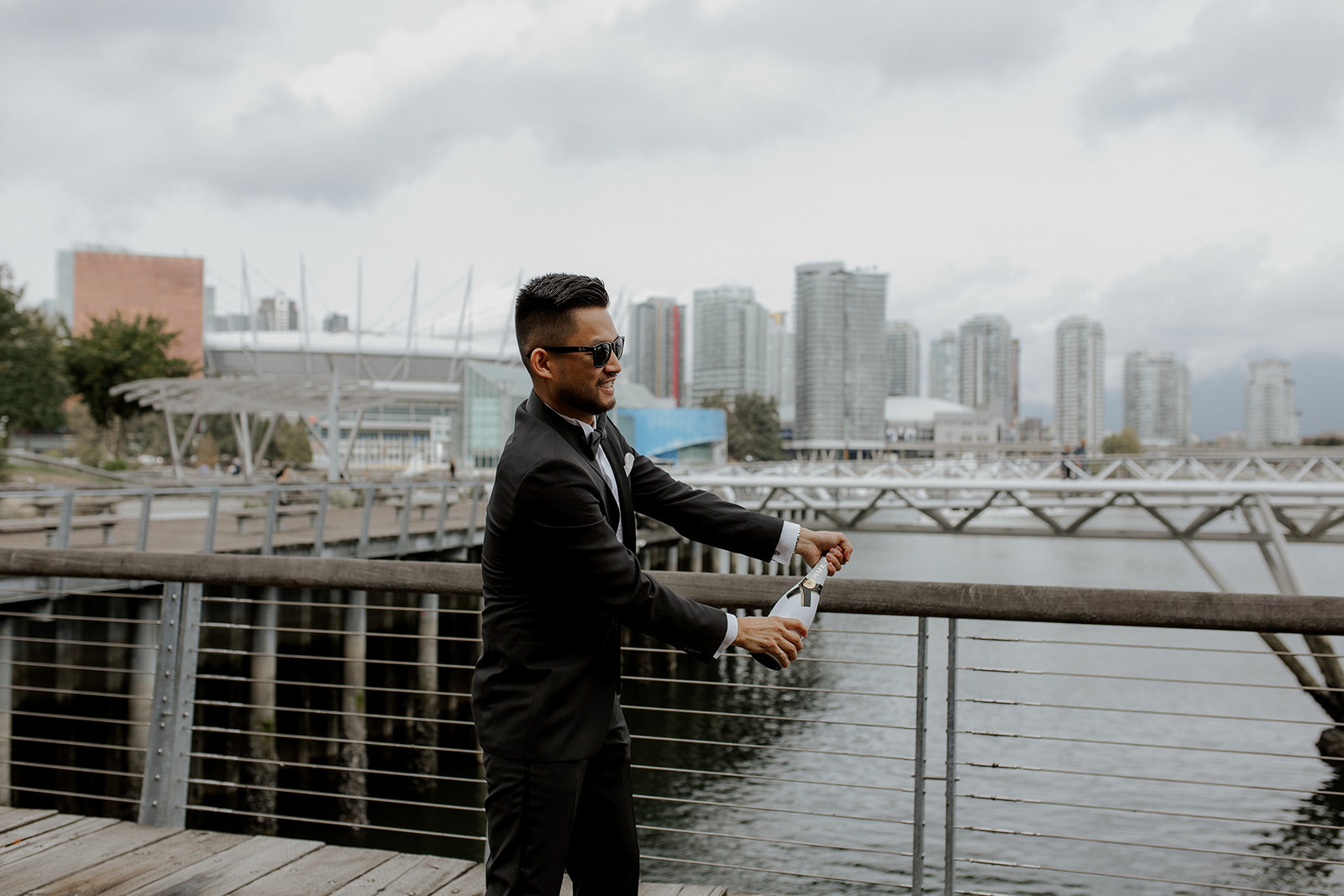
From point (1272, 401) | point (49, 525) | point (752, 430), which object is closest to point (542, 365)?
point (49, 525)

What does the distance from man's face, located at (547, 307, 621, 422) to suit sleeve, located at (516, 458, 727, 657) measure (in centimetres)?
16

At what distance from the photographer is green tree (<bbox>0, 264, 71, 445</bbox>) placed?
32.0m

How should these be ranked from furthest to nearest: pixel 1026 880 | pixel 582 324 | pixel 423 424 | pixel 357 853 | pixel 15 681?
pixel 423 424 < pixel 15 681 < pixel 1026 880 < pixel 357 853 < pixel 582 324

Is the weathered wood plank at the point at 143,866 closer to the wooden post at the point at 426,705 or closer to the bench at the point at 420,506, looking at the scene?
the wooden post at the point at 426,705

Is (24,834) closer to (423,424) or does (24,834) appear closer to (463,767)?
(463,767)

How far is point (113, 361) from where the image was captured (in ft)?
138

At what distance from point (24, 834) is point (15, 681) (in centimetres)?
989

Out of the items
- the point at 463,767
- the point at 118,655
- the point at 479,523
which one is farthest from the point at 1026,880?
the point at 479,523

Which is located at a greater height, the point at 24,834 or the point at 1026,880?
the point at 24,834

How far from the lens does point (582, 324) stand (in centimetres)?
202

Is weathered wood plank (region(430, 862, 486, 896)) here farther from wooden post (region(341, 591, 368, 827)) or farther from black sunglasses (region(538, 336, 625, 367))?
wooden post (region(341, 591, 368, 827))

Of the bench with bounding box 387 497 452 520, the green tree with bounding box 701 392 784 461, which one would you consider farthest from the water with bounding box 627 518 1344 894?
the green tree with bounding box 701 392 784 461

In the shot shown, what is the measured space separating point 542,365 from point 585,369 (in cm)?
9

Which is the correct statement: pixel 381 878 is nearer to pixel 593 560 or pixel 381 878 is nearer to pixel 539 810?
pixel 539 810
